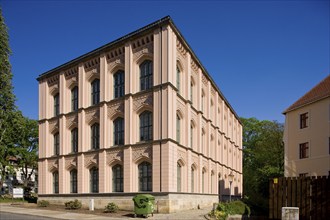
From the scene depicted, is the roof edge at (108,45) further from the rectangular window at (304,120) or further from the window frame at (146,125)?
the rectangular window at (304,120)

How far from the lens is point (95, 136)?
2975 cm

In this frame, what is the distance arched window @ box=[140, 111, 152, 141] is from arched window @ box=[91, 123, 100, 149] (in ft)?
17.2

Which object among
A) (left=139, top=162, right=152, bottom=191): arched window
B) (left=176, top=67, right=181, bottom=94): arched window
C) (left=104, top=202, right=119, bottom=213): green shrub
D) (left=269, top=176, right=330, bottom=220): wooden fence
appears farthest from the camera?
(left=176, top=67, right=181, bottom=94): arched window

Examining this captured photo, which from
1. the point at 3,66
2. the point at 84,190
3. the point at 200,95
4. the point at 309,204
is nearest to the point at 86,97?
the point at 84,190

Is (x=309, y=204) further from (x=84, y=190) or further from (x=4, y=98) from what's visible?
(x=4, y=98)

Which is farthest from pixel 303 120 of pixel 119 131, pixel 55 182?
pixel 55 182

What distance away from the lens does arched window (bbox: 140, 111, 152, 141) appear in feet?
83.8

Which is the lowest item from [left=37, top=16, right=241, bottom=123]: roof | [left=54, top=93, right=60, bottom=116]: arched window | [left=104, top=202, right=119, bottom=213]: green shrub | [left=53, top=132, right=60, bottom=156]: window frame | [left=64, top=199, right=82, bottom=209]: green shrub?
[left=64, top=199, right=82, bottom=209]: green shrub

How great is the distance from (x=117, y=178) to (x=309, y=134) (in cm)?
1885

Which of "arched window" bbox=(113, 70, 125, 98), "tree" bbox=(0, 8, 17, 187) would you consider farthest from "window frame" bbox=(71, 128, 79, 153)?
"tree" bbox=(0, 8, 17, 187)

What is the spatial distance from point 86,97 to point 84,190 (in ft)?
26.7

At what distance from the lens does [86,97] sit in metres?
30.7

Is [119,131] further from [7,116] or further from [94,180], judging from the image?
[7,116]

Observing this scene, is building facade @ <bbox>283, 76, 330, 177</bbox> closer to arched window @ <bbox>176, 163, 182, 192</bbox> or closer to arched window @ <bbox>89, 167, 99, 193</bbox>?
arched window @ <bbox>176, 163, 182, 192</bbox>
